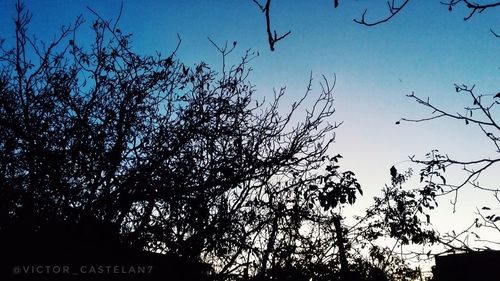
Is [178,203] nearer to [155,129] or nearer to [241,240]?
[241,240]

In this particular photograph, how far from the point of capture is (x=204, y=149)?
895cm

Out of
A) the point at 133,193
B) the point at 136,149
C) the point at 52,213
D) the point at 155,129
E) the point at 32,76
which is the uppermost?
the point at 32,76

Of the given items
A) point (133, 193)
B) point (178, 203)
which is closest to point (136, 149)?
point (133, 193)

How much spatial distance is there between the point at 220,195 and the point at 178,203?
113 centimetres

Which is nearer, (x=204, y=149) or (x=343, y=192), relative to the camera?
(x=343, y=192)

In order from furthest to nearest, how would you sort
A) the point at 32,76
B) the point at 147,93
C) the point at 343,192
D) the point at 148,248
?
the point at 147,93
the point at 32,76
the point at 148,248
the point at 343,192

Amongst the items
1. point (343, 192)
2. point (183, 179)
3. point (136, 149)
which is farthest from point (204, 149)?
point (343, 192)

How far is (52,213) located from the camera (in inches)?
269

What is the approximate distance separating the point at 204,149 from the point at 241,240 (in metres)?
2.77

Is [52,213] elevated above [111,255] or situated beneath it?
elevated above

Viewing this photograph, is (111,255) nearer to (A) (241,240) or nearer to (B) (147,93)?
(A) (241,240)

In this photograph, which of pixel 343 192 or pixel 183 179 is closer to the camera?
pixel 343 192

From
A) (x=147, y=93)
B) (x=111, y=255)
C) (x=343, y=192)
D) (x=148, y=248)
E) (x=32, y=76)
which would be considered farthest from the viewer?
(x=147, y=93)

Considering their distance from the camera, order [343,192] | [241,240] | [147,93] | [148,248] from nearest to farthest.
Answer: [343,192]
[148,248]
[241,240]
[147,93]
